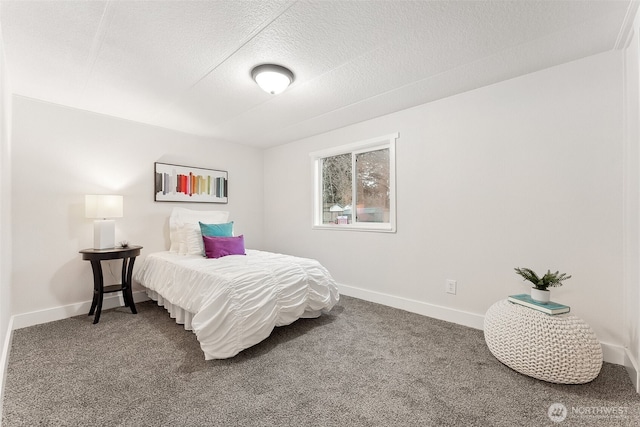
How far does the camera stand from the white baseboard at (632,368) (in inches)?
64.2

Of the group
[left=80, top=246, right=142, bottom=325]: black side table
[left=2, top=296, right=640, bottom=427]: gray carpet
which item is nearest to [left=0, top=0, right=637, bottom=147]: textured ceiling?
[left=80, top=246, right=142, bottom=325]: black side table

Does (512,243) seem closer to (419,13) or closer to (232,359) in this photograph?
(419,13)

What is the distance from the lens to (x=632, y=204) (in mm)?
1782

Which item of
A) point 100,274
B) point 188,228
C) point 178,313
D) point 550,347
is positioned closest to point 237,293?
point 178,313

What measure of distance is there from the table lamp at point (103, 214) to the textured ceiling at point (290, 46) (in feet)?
3.26

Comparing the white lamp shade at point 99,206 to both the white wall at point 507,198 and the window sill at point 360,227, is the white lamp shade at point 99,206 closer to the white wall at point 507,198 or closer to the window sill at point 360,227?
the window sill at point 360,227

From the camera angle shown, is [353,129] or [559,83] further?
[353,129]

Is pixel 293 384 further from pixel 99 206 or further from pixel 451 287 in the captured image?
pixel 99 206

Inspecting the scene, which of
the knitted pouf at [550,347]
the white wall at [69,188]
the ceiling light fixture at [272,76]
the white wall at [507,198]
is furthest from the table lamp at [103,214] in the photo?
the knitted pouf at [550,347]

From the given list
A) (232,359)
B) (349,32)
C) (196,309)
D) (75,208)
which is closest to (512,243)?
(349,32)

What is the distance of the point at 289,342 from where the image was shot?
7.43 ft

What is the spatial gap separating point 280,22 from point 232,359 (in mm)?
2283

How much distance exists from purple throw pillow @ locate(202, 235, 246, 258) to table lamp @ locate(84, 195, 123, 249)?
3.04 feet

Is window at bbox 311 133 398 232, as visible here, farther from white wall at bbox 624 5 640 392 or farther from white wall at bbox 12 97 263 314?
white wall at bbox 12 97 263 314
